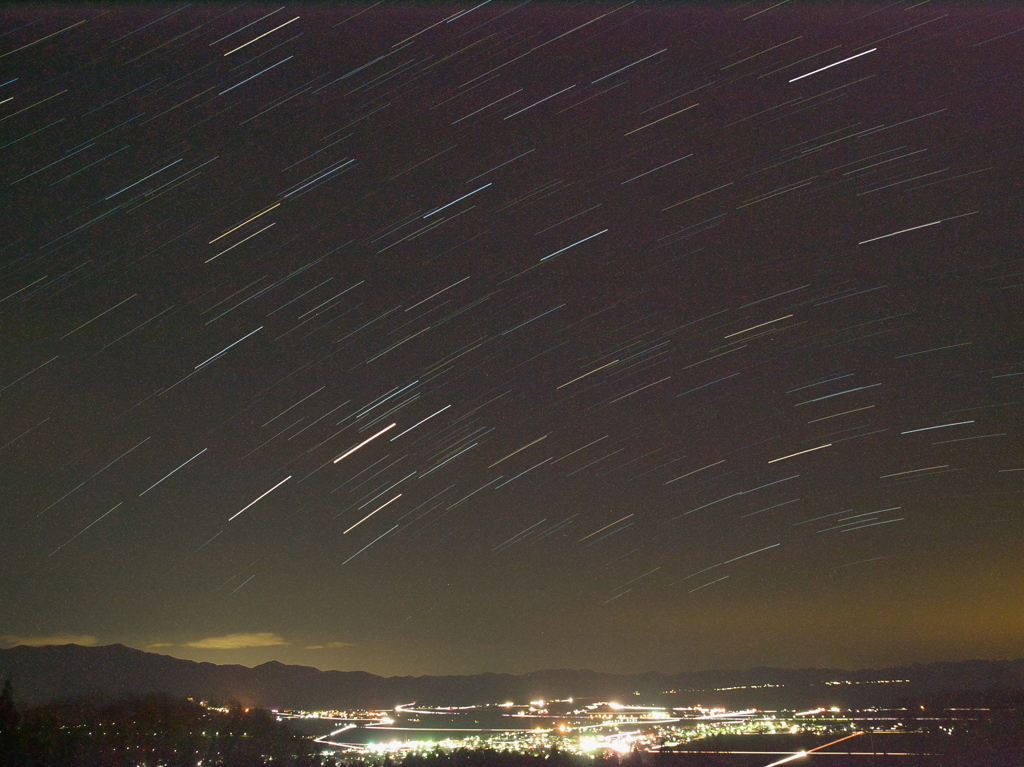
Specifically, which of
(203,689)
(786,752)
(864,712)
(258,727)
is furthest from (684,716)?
(258,727)

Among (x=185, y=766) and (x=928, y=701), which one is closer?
(x=185, y=766)

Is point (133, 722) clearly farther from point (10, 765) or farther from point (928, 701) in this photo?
point (928, 701)

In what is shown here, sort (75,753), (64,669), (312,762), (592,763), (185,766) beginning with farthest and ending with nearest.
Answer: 1. (64,669)
2. (592,763)
3. (312,762)
4. (185,766)
5. (75,753)

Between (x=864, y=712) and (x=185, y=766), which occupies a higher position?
(x=185, y=766)

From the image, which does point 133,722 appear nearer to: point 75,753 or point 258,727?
point 75,753

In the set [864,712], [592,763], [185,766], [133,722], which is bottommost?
[864,712]

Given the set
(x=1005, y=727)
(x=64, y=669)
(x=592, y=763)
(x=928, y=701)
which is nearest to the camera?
(x=592, y=763)

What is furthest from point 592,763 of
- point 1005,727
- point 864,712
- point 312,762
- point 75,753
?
point 864,712

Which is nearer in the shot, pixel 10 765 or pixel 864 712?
pixel 10 765

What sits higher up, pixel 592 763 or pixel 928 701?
pixel 592 763
